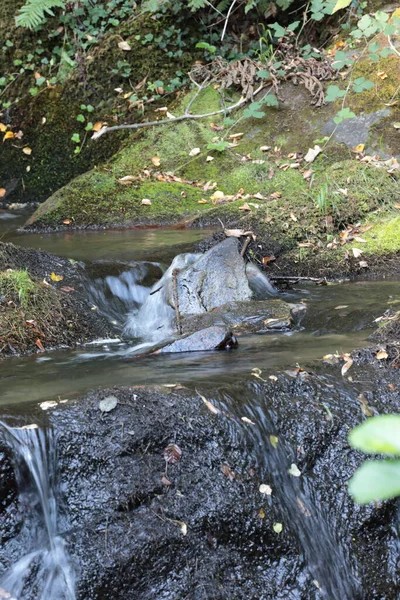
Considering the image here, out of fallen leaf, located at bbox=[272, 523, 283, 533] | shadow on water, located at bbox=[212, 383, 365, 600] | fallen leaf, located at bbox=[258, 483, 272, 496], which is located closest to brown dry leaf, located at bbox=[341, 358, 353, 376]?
shadow on water, located at bbox=[212, 383, 365, 600]

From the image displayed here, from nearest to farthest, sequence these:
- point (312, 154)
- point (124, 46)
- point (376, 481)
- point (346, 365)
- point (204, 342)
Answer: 1. point (376, 481)
2. point (346, 365)
3. point (204, 342)
4. point (312, 154)
5. point (124, 46)

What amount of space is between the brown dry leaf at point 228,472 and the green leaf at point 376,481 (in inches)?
112

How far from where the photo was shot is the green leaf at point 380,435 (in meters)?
0.52

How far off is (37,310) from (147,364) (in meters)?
1.19

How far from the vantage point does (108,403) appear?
335 cm

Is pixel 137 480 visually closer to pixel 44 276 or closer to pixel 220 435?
pixel 220 435

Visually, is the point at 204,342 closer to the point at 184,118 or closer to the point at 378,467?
the point at 378,467

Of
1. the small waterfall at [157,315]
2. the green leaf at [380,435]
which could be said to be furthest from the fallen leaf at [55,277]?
the green leaf at [380,435]

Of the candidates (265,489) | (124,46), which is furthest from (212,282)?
(124,46)

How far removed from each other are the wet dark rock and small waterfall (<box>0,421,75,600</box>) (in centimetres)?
159

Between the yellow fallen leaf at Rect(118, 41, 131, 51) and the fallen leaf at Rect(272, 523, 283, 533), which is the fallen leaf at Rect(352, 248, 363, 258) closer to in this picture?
the fallen leaf at Rect(272, 523, 283, 533)

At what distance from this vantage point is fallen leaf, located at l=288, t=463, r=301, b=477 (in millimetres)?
3430

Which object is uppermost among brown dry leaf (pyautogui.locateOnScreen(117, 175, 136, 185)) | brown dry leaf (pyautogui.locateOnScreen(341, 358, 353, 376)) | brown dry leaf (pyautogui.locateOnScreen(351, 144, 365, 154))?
brown dry leaf (pyautogui.locateOnScreen(117, 175, 136, 185))

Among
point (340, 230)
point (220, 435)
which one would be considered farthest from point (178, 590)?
point (340, 230)
